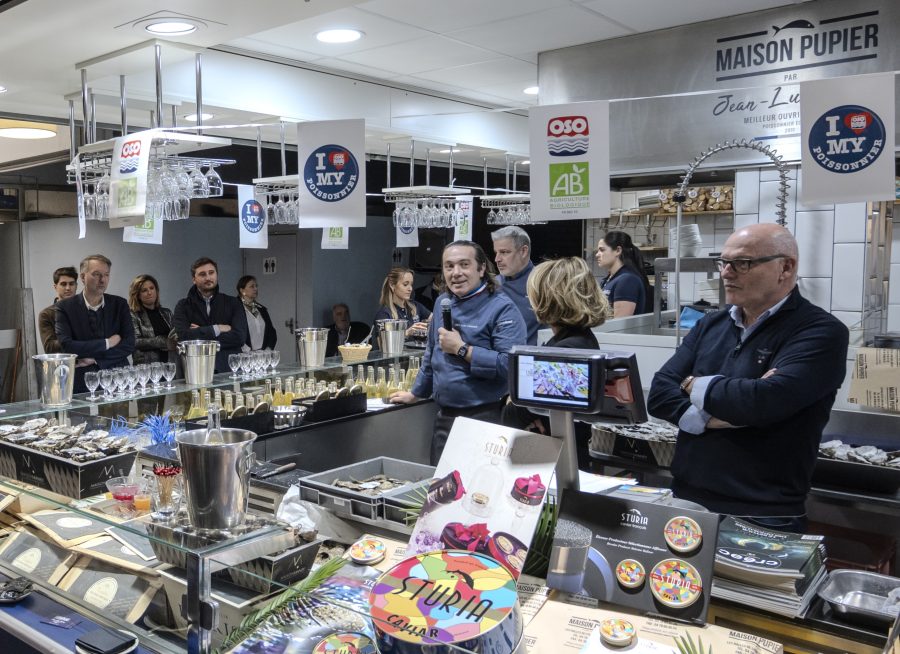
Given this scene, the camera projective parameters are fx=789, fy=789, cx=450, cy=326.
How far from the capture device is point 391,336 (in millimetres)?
5305

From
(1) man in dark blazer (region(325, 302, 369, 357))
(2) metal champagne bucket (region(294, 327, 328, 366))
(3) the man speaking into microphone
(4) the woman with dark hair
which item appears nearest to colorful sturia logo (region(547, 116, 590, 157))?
(3) the man speaking into microphone

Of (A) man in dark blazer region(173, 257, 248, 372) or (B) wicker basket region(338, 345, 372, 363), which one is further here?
(A) man in dark blazer region(173, 257, 248, 372)

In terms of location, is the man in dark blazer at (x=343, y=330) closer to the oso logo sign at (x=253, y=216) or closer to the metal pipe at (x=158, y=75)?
the oso logo sign at (x=253, y=216)

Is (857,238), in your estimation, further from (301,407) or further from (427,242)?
(427,242)

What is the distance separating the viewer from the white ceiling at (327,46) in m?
3.92

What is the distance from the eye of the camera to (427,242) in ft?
41.5

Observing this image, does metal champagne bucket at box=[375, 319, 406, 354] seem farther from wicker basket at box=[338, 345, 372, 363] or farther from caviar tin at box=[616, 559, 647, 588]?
caviar tin at box=[616, 559, 647, 588]

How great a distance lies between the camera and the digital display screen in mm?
1513

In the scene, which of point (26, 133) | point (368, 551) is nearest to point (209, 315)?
point (26, 133)

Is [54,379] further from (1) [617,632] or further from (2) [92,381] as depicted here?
(1) [617,632]

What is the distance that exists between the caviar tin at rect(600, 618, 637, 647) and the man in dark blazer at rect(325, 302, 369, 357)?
29.5 ft

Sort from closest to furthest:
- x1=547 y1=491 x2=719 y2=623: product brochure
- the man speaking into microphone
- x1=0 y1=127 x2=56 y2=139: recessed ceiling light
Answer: x1=547 y1=491 x2=719 y2=623: product brochure < the man speaking into microphone < x1=0 y1=127 x2=56 y2=139: recessed ceiling light

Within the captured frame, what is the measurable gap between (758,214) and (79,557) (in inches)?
174

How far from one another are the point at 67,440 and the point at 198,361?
1.56m
